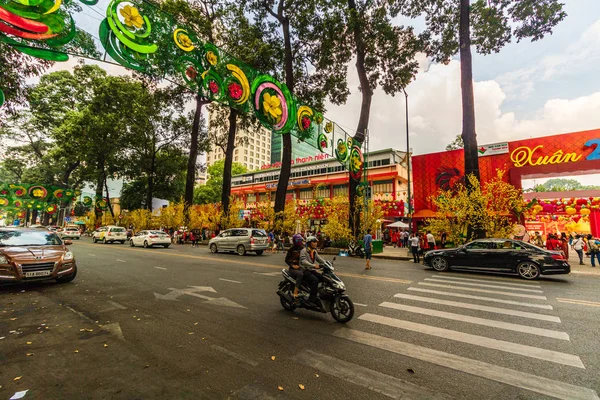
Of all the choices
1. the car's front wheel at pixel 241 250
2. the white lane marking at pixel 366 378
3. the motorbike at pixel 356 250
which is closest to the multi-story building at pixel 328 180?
the motorbike at pixel 356 250

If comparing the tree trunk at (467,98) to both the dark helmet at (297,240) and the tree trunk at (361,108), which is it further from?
the dark helmet at (297,240)

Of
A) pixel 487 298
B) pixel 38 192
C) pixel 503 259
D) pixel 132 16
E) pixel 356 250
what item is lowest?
pixel 487 298

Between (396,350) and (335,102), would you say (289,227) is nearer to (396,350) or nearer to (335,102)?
(335,102)

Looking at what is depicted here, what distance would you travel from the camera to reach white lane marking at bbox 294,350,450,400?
9.67 ft

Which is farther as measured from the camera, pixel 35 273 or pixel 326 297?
pixel 35 273

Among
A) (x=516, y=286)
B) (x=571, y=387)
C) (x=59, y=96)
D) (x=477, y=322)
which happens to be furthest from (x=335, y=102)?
(x=59, y=96)

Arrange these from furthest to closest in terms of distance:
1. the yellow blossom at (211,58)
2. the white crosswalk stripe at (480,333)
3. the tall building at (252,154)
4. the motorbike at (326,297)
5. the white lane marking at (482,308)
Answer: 1. the tall building at (252,154)
2. the yellow blossom at (211,58)
3. the white lane marking at (482,308)
4. the motorbike at (326,297)
5. the white crosswalk stripe at (480,333)

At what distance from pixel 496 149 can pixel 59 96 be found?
171ft

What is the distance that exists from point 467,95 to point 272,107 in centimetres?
1236

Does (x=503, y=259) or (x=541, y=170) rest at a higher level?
(x=541, y=170)

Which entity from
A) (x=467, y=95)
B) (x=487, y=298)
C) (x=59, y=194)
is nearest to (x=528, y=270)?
(x=487, y=298)

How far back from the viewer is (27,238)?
8.47 metres

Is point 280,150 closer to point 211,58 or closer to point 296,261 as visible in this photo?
point 211,58

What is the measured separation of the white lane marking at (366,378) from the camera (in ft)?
9.67
